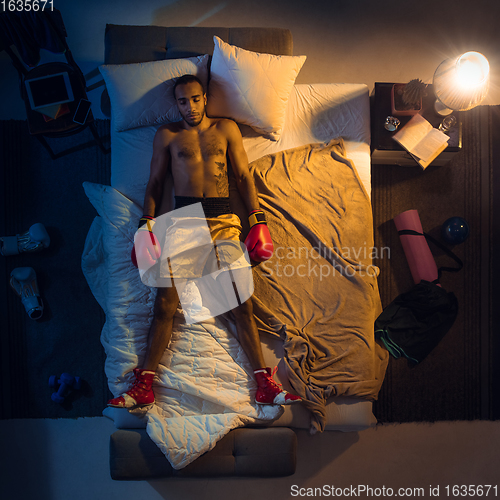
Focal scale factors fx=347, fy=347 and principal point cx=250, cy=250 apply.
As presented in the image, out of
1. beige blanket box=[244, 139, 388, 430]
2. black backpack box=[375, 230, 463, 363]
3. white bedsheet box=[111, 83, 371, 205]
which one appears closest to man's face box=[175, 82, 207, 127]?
white bedsheet box=[111, 83, 371, 205]

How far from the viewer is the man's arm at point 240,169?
2086 mm

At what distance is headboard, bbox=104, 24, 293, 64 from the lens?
2.20m

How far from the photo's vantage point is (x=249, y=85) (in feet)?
6.98

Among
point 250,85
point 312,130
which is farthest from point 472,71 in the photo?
point 250,85

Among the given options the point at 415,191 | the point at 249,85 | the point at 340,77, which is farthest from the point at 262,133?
the point at 415,191

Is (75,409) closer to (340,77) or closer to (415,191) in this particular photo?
(415,191)

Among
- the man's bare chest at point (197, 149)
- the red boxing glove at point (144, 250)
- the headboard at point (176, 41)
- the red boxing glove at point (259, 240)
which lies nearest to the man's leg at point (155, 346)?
the red boxing glove at point (144, 250)

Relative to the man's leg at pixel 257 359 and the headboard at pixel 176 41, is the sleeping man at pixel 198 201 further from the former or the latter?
the headboard at pixel 176 41

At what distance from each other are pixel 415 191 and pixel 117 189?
80.2 inches

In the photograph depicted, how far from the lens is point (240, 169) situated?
2.09 meters

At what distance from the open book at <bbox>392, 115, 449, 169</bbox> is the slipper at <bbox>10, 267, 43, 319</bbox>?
2534mm

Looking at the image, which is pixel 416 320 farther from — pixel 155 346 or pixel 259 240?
pixel 155 346

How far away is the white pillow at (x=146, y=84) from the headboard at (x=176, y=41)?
96 millimetres

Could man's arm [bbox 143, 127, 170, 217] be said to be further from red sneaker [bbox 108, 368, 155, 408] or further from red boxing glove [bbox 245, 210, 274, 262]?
red sneaker [bbox 108, 368, 155, 408]
